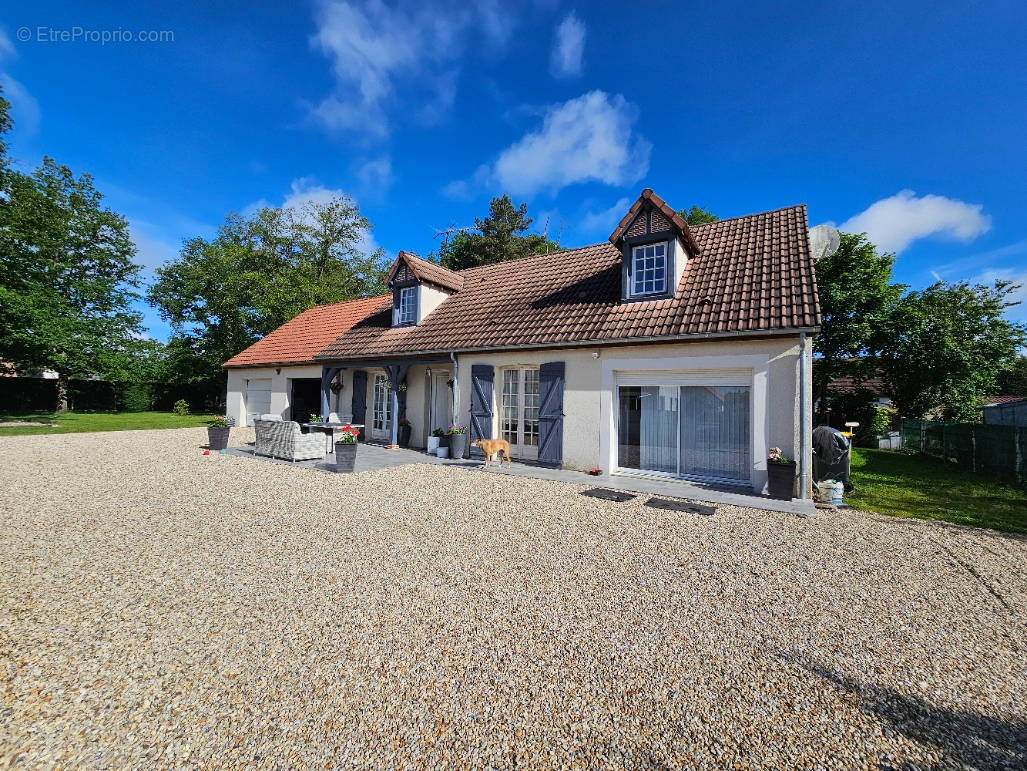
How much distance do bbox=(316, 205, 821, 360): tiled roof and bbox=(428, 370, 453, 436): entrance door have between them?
1.41 m

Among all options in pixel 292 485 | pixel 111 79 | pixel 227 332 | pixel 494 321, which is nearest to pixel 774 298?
pixel 494 321

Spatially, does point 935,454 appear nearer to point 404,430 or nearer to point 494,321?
point 494,321

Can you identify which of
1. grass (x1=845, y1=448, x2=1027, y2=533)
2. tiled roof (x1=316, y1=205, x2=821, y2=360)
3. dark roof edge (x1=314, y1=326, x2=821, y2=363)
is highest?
tiled roof (x1=316, y1=205, x2=821, y2=360)

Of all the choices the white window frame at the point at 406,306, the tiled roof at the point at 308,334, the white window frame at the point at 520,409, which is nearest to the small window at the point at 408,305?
the white window frame at the point at 406,306

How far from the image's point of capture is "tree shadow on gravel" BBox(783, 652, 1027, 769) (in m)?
2.15

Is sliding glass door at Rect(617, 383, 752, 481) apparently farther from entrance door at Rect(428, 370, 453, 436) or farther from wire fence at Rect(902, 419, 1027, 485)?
wire fence at Rect(902, 419, 1027, 485)

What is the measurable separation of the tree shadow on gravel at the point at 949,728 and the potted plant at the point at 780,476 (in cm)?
511

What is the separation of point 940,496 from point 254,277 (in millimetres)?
33604

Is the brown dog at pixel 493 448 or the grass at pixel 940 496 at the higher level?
the brown dog at pixel 493 448

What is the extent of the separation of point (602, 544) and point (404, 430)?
9.05m

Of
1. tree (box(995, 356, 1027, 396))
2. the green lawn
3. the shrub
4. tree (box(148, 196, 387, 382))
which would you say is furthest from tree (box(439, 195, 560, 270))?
tree (box(995, 356, 1027, 396))

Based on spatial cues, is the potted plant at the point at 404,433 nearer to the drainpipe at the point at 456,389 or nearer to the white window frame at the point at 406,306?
the drainpipe at the point at 456,389

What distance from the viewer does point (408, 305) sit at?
13.9m

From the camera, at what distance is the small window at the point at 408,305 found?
13.7 metres
